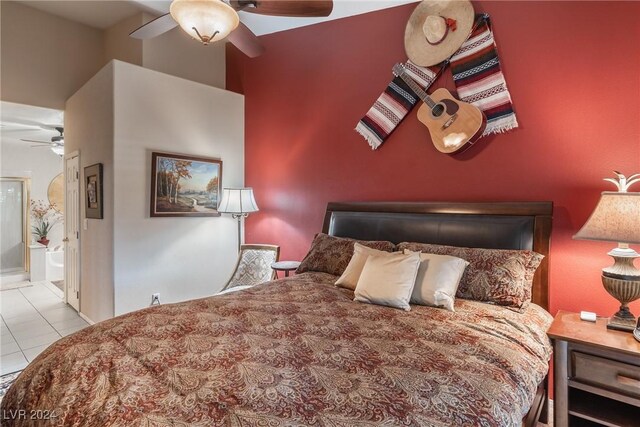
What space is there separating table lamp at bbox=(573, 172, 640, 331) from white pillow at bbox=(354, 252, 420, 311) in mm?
920

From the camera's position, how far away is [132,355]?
1301 millimetres

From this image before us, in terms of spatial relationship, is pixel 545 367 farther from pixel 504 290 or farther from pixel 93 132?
pixel 93 132

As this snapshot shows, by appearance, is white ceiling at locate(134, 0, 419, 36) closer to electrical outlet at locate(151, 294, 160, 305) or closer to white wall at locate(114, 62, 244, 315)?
white wall at locate(114, 62, 244, 315)

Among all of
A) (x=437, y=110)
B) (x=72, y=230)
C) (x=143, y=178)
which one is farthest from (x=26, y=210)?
(x=437, y=110)

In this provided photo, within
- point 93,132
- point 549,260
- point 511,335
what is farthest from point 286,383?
point 93,132

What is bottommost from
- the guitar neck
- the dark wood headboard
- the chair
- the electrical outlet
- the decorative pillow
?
the electrical outlet

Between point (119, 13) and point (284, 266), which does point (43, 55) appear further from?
point (284, 266)

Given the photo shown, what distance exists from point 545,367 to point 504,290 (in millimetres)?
497

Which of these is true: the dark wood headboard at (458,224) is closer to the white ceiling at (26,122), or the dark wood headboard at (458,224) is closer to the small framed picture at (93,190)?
the small framed picture at (93,190)

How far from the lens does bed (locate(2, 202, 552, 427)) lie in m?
1.00

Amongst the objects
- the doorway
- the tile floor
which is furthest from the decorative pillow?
the doorway

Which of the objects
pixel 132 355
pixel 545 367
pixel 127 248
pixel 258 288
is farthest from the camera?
pixel 127 248

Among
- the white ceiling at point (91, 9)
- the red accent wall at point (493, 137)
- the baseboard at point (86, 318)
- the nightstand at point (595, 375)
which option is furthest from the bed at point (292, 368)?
the white ceiling at point (91, 9)

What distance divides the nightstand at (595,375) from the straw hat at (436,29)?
2158 millimetres
